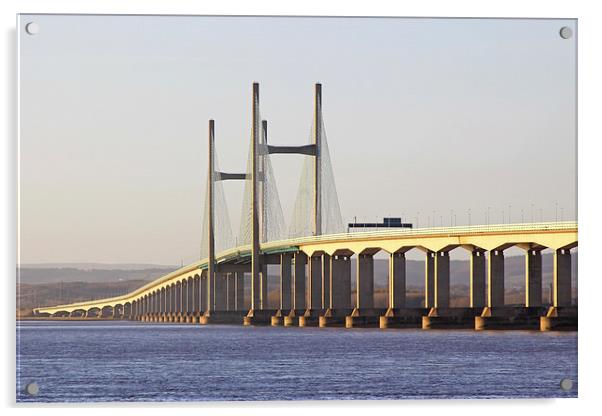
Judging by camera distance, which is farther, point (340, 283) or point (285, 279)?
point (285, 279)

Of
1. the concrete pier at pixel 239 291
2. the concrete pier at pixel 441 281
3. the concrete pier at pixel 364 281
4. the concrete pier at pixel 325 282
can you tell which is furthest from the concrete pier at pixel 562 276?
the concrete pier at pixel 239 291

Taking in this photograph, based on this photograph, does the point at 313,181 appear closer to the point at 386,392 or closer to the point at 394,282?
the point at 394,282

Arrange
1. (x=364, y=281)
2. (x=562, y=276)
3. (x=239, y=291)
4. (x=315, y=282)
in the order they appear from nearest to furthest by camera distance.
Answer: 1. (x=562, y=276)
2. (x=364, y=281)
3. (x=315, y=282)
4. (x=239, y=291)

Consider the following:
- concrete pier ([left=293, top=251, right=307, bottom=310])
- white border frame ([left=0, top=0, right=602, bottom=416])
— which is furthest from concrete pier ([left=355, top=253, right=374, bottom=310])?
white border frame ([left=0, top=0, right=602, bottom=416])

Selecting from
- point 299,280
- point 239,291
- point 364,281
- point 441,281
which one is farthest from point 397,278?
point 239,291

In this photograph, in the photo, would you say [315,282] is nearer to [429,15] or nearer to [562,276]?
[562,276]

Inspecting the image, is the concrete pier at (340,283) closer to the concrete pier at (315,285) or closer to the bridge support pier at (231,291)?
the concrete pier at (315,285)

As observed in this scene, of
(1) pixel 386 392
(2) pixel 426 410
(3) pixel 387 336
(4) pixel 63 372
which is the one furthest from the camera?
(3) pixel 387 336

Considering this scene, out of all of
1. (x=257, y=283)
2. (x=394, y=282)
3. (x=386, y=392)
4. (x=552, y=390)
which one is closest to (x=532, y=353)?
(x=386, y=392)
